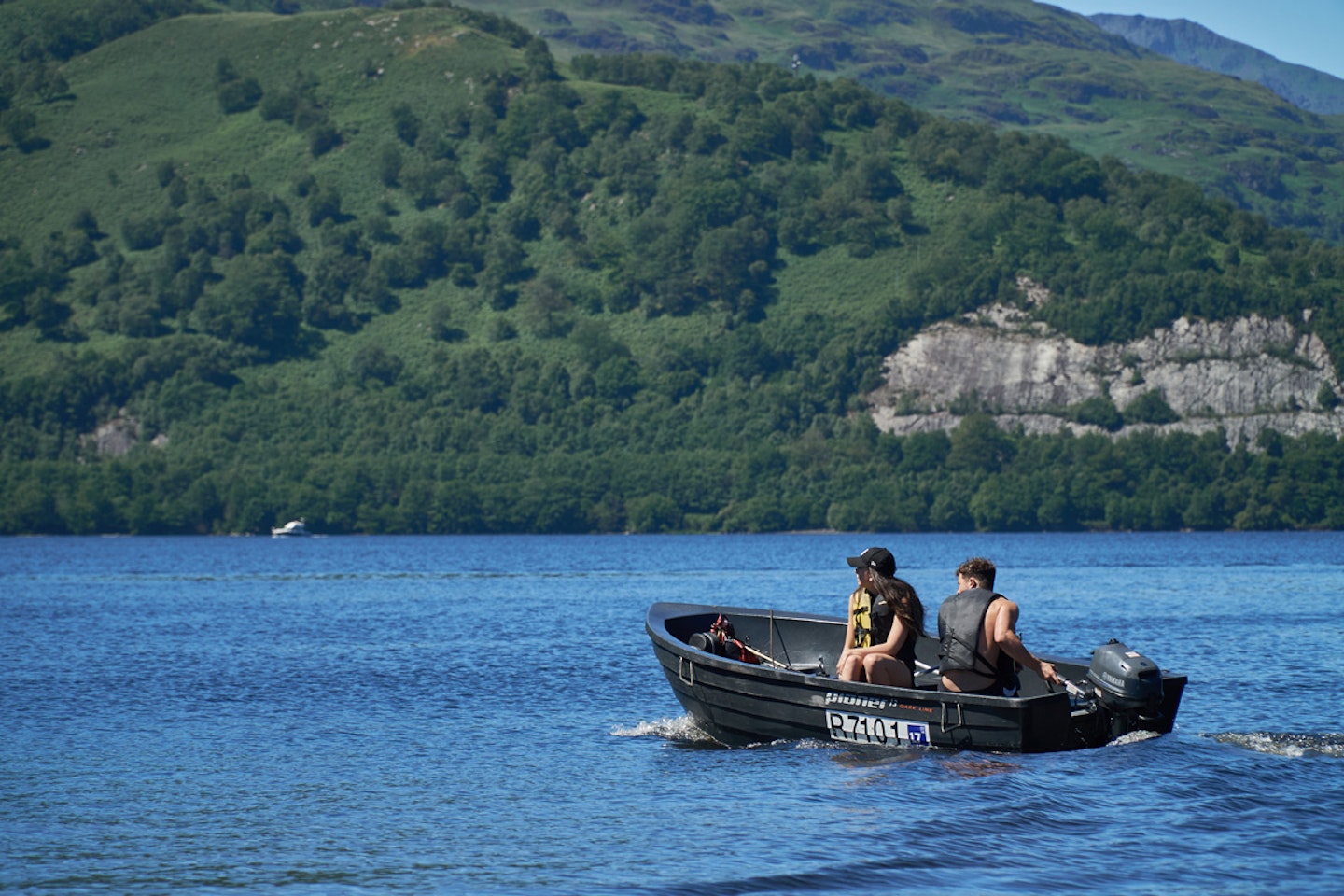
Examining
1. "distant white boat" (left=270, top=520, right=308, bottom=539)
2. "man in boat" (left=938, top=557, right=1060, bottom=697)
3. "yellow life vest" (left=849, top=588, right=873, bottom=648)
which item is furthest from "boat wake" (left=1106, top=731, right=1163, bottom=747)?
"distant white boat" (left=270, top=520, right=308, bottom=539)

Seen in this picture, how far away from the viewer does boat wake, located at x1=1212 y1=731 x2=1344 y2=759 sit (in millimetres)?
25719

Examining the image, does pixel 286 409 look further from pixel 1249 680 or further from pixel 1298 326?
pixel 1249 680

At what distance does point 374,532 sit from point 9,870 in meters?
156

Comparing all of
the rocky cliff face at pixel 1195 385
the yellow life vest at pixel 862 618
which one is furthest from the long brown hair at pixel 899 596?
the rocky cliff face at pixel 1195 385

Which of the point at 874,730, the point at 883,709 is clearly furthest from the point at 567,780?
the point at 883,709

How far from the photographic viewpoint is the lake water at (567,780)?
2002 cm

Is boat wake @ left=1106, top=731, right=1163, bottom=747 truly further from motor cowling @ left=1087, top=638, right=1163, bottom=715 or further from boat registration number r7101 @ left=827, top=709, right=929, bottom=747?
boat registration number r7101 @ left=827, top=709, right=929, bottom=747

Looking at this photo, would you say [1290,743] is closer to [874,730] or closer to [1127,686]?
[1127,686]

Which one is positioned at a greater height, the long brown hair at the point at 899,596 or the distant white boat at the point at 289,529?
the long brown hair at the point at 899,596

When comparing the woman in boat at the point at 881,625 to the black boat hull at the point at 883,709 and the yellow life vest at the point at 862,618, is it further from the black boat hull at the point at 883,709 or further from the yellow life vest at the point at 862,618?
the black boat hull at the point at 883,709

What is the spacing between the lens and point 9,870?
20.2 metres

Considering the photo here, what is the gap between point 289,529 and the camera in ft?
559

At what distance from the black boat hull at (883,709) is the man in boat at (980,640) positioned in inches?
21.6

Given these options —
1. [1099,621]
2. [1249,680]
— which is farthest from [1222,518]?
[1249,680]
